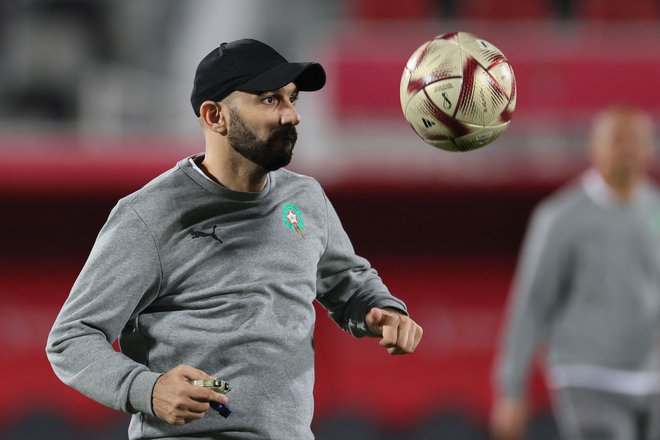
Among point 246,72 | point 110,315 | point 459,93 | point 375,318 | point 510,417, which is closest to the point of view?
point 110,315

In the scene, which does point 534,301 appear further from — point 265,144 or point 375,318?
point 265,144

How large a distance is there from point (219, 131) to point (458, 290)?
5.45m

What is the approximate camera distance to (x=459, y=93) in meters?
3.44

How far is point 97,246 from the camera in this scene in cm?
307

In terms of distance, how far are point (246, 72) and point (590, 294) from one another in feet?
10.2

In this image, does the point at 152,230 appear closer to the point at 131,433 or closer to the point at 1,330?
the point at 131,433

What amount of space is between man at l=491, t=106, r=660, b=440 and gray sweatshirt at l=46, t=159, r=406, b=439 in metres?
2.73

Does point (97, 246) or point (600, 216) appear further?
point (600, 216)

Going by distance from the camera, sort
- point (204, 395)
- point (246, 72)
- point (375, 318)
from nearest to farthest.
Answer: point (204, 395) → point (246, 72) → point (375, 318)

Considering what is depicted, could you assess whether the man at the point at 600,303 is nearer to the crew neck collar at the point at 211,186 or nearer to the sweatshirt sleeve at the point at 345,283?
the sweatshirt sleeve at the point at 345,283

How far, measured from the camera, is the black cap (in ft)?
10.2

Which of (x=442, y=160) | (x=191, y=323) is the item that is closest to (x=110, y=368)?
(x=191, y=323)

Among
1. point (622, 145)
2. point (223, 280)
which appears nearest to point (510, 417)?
point (622, 145)

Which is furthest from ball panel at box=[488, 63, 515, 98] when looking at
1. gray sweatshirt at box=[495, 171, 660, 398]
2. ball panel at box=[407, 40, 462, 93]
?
gray sweatshirt at box=[495, 171, 660, 398]
